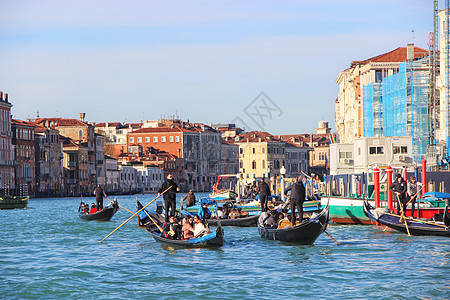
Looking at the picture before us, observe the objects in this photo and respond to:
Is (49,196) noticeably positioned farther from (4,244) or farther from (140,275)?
(140,275)

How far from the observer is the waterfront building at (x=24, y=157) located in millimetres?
68750

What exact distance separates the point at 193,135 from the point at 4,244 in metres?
79.8

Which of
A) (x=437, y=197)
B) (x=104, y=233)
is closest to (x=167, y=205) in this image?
(x=104, y=233)

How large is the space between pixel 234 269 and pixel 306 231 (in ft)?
10.7

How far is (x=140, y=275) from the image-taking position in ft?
46.5

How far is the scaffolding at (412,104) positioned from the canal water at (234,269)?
20.8 m

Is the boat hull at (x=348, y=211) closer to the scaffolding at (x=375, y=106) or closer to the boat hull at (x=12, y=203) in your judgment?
the scaffolding at (x=375, y=106)

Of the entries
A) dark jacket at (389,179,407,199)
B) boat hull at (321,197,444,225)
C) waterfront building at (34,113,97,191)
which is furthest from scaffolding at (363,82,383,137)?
waterfront building at (34,113,97,191)

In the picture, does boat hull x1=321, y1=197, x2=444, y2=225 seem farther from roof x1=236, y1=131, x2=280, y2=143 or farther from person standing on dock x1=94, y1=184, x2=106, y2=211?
roof x1=236, y1=131, x2=280, y2=143

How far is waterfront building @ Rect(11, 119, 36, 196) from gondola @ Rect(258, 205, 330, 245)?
51745mm

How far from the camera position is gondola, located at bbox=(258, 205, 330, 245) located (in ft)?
56.3

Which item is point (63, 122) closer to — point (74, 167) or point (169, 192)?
point (74, 167)

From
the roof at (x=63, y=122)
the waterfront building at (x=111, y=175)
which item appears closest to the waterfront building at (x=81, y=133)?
the roof at (x=63, y=122)

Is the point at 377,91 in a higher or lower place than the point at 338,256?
higher
